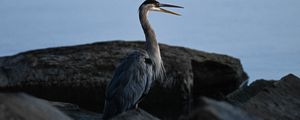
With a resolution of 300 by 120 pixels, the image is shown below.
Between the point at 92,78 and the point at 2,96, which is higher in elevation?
the point at 2,96

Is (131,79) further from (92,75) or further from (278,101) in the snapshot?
(278,101)

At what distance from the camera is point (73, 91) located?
1217cm

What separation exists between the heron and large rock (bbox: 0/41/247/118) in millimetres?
1324

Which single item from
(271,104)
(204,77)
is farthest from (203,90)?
(271,104)

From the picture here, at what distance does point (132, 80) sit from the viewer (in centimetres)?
997

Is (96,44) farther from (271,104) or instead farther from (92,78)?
(271,104)

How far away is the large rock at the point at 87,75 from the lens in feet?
39.5

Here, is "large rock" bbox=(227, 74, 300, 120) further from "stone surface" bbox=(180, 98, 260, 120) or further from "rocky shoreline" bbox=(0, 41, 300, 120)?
"rocky shoreline" bbox=(0, 41, 300, 120)

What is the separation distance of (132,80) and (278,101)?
422 cm

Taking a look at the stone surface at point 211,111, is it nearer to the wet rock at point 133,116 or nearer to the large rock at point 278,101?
the wet rock at point 133,116

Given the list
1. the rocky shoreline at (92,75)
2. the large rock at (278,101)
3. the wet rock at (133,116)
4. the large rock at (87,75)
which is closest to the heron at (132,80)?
the rocky shoreline at (92,75)

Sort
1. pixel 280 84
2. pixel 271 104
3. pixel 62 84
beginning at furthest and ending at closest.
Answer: pixel 62 84
pixel 280 84
pixel 271 104

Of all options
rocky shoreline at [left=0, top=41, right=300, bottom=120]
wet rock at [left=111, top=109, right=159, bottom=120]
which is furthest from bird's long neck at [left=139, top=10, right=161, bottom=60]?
wet rock at [left=111, top=109, right=159, bottom=120]

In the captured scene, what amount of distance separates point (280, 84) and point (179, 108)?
5954 mm
